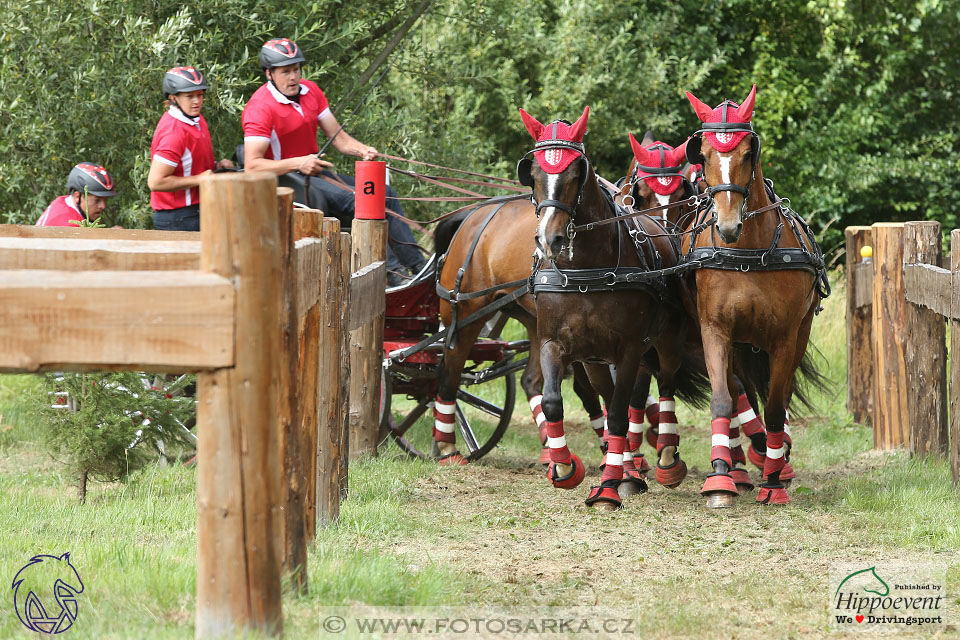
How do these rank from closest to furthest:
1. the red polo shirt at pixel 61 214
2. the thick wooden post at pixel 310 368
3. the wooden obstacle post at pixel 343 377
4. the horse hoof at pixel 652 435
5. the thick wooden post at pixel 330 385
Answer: the thick wooden post at pixel 310 368
the thick wooden post at pixel 330 385
the wooden obstacle post at pixel 343 377
the red polo shirt at pixel 61 214
the horse hoof at pixel 652 435

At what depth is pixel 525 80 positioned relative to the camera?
48.8 ft

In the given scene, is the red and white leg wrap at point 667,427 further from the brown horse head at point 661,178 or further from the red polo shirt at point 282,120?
the red polo shirt at point 282,120

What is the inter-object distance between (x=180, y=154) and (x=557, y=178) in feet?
8.44

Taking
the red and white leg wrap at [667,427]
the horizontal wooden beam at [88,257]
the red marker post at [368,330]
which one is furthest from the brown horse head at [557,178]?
the horizontal wooden beam at [88,257]

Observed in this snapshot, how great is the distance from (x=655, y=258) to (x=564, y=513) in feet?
5.29

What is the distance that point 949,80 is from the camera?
1590 centimetres

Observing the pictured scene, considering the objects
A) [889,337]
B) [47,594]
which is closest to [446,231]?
[889,337]

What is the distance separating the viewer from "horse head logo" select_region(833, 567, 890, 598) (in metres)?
4.12

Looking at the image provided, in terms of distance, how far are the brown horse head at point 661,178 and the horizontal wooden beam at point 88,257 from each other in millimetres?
4255

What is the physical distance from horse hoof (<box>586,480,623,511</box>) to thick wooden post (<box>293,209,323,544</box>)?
81.4 inches

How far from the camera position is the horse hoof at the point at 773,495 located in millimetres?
6156

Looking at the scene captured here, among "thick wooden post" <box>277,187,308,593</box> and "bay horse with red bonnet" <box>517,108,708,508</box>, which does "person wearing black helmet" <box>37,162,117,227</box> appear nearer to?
"bay horse with red bonnet" <box>517,108,708,508</box>

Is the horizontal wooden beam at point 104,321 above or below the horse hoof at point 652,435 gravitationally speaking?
above

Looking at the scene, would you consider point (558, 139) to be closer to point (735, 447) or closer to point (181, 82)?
point (735, 447)
